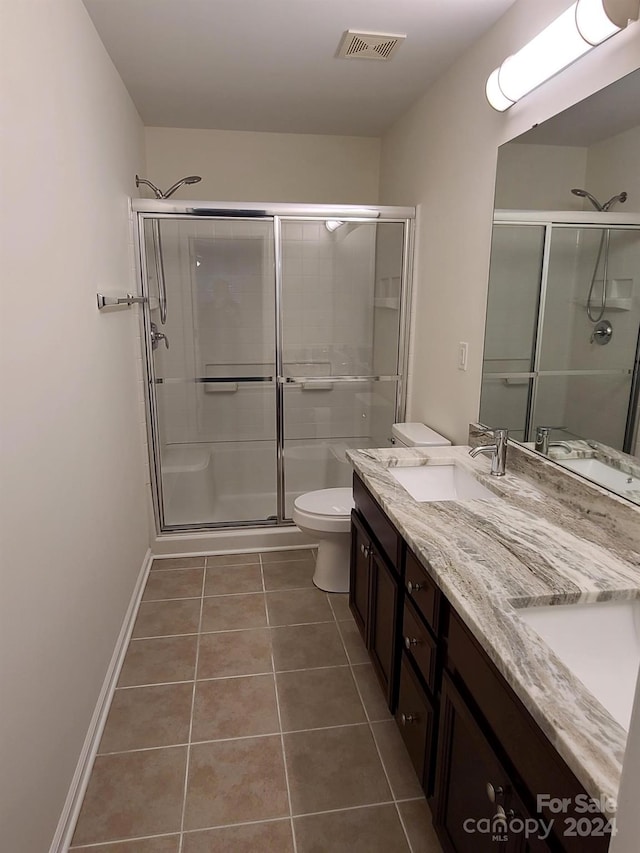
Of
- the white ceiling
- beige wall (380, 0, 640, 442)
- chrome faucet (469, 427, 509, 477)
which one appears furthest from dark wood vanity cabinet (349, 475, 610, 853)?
the white ceiling

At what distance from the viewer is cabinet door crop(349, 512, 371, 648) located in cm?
210

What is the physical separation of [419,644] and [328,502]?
1330 mm

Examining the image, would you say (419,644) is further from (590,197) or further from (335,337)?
(335,337)

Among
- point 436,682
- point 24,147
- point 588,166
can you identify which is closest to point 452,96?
point 588,166

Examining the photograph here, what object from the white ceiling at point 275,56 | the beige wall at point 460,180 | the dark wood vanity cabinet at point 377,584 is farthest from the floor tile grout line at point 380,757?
the white ceiling at point 275,56

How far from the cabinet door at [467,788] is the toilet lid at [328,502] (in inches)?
55.2

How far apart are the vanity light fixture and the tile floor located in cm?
220

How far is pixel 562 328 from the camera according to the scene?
1790mm

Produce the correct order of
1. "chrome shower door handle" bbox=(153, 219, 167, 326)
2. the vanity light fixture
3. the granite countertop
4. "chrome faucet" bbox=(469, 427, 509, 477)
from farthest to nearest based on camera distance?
"chrome shower door handle" bbox=(153, 219, 167, 326) → "chrome faucet" bbox=(469, 427, 509, 477) → the vanity light fixture → the granite countertop

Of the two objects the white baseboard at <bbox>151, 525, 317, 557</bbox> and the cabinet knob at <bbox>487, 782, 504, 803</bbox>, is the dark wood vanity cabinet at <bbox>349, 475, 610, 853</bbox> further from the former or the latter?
the white baseboard at <bbox>151, 525, 317, 557</bbox>

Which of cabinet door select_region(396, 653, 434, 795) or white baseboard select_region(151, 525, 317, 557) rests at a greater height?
cabinet door select_region(396, 653, 434, 795)

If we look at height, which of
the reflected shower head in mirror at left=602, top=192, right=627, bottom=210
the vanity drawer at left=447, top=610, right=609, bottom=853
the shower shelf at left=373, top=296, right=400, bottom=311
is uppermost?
the reflected shower head in mirror at left=602, top=192, right=627, bottom=210

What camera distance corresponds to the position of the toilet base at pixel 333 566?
2797mm

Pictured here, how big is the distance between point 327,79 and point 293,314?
1.20 meters
